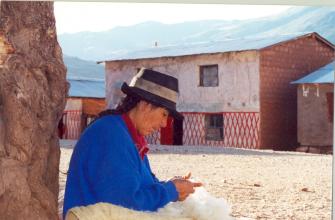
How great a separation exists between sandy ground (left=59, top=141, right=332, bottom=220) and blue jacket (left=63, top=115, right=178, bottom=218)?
137 cm

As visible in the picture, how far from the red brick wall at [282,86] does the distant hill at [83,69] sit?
1085 cm

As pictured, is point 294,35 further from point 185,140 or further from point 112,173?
point 112,173

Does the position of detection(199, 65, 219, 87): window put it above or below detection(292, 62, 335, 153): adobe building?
above

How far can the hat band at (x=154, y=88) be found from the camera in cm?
257

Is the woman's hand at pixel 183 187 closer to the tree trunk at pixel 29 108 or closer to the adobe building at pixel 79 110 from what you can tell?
the tree trunk at pixel 29 108

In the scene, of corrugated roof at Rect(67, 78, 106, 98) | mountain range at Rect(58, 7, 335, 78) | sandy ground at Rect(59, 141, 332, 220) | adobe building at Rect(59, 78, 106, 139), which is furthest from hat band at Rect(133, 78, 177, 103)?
mountain range at Rect(58, 7, 335, 78)

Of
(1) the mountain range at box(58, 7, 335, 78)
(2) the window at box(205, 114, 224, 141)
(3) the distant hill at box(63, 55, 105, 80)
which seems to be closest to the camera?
(2) the window at box(205, 114, 224, 141)

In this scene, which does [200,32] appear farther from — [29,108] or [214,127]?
[29,108]

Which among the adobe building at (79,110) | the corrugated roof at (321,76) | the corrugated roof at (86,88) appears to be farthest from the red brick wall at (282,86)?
the corrugated roof at (86,88)

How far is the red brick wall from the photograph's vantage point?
57.4 feet

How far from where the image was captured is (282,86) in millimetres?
18016

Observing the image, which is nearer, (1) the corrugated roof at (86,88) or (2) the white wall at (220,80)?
(2) the white wall at (220,80)

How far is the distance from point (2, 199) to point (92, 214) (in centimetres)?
81

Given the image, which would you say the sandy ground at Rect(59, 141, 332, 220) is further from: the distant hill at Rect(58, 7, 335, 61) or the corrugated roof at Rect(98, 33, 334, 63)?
the distant hill at Rect(58, 7, 335, 61)
